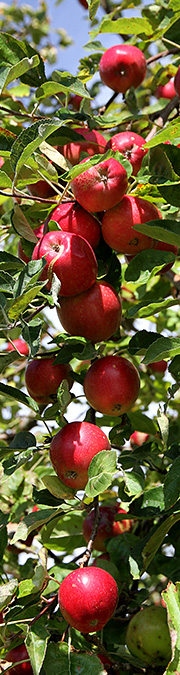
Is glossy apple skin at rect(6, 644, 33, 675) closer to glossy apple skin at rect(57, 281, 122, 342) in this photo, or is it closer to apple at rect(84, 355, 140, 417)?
apple at rect(84, 355, 140, 417)

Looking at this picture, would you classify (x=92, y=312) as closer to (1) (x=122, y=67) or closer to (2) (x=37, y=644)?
(2) (x=37, y=644)

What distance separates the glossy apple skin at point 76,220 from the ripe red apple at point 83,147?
0.69 feet

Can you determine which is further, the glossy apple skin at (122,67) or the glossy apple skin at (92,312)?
the glossy apple skin at (122,67)

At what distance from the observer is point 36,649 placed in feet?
4.04

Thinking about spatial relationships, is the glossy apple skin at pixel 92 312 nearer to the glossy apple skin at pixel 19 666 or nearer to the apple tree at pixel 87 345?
the apple tree at pixel 87 345

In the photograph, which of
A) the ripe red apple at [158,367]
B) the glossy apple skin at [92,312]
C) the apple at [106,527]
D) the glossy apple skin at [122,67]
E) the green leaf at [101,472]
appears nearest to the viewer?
the green leaf at [101,472]

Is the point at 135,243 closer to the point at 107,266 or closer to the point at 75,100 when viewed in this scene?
the point at 107,266

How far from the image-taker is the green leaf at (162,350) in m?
1.27

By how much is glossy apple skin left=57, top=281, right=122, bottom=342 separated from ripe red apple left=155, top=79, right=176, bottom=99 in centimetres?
146

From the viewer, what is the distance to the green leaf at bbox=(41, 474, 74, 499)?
132cm

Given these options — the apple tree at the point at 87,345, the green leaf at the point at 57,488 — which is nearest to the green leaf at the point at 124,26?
the apple tree at the point at 87,345

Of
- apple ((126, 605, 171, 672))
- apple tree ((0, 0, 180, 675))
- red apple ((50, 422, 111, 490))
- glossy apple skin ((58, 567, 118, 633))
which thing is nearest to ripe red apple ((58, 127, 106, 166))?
apple tree ((0, 0, 180, 675))

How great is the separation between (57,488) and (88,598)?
0.79ft

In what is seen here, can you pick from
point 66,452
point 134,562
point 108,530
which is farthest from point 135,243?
point 108,530
